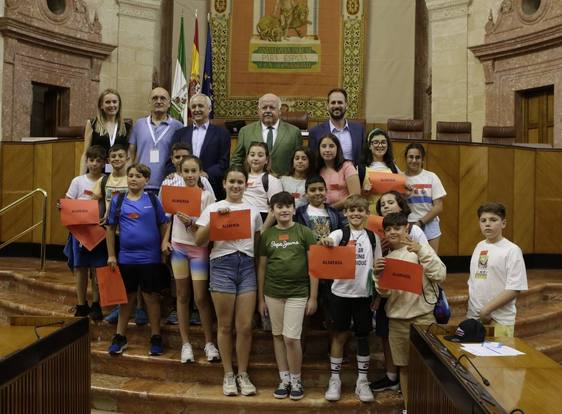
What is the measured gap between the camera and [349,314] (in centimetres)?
399

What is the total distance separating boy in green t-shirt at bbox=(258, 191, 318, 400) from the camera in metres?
3.93

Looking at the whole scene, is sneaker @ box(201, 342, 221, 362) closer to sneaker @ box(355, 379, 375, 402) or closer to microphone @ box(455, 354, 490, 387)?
sneaker @ box(355, 379, 375, 402)

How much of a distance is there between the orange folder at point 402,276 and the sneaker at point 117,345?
79.0 inches

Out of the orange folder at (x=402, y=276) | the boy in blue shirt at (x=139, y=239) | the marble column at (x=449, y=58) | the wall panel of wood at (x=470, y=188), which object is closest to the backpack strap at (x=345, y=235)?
the orange folder at (x=402, y=276)

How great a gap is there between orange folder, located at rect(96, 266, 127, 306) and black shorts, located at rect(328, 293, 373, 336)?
1.48 metres

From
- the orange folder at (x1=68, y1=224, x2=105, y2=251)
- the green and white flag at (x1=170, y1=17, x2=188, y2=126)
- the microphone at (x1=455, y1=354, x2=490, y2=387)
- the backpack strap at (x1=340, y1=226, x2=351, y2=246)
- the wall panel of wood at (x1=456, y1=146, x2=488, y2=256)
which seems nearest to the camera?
the microphone at (x1=455, y1=354, x2=490, y2=387)

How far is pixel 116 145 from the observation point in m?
4.57

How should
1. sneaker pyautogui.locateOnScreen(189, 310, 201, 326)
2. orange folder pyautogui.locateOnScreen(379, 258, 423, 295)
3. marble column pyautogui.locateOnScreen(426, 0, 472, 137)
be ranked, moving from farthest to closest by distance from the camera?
marble column pyautogui.locateOnScreen(426, 0, 472, 137) → sneaker pyautogui.locateOnScreen(189, 310, 201, 326) → orange folder pyautogui.locateOnScreen(379, 258, 423, 295)

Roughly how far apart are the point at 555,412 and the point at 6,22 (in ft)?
31.2

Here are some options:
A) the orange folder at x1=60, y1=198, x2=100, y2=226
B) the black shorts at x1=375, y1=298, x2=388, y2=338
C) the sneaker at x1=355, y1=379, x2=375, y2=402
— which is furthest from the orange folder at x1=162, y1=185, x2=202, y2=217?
the sneaker at x1=355, y1=379, x2=375, y2=402

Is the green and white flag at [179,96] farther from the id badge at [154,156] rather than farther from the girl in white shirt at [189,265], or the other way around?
the girl in white shirt at [189,265]

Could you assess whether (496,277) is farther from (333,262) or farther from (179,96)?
(179,96)

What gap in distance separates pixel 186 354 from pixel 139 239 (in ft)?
2.85

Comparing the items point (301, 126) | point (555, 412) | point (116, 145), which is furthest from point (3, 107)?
point (555, 412)
